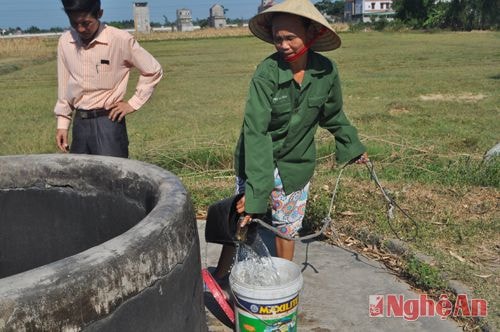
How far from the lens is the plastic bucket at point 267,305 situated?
2.41m

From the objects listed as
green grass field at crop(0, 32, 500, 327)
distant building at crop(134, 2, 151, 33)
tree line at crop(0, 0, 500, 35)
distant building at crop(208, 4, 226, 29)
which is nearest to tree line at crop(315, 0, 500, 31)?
tree line at crop(0, 0, 500, 35)

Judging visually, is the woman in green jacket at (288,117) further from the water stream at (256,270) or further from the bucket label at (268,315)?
the bucket label at (268,315)

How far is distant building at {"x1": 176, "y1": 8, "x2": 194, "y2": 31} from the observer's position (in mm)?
85250

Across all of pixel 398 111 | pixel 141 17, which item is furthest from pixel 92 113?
pixel 141 17

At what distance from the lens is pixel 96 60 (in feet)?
11.1

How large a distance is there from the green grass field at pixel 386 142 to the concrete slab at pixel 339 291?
243 mm

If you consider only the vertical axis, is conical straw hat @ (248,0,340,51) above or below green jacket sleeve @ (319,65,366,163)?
above

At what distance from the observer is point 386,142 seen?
20.3 ft

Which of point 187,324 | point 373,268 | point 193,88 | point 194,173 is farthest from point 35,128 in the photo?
point 187,324

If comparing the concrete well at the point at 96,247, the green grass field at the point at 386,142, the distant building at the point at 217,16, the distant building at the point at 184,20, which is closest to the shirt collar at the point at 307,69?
the concrete well at the point at 96,247

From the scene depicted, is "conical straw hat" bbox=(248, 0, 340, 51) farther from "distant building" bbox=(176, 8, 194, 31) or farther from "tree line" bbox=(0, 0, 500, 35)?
Answer: "distant building" bbox=(176, 8, 194, 31)

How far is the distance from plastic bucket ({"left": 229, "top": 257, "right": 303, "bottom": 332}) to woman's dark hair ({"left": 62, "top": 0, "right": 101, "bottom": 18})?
167 centimetres

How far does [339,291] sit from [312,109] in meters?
1.07

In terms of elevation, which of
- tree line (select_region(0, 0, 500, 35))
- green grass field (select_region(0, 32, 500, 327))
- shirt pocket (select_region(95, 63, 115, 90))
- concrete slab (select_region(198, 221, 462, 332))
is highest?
tree line (select_region(0, 0, 500, 35))
